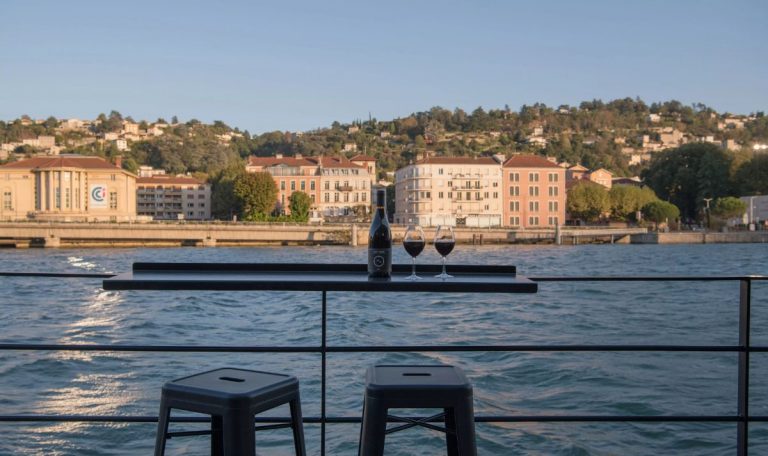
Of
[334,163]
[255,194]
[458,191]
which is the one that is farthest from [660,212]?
[255,194]

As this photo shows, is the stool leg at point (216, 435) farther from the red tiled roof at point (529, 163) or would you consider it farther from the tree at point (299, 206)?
the red tiled roof at point (529, 163)

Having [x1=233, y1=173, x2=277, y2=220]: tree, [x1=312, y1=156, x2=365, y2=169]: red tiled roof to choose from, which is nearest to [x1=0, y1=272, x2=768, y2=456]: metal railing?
[x1=233, y1=173, x2=277, y2=220]: tree

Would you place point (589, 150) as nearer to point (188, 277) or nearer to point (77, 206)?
point (77, 206)

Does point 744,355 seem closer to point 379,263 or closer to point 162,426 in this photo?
point 379,263

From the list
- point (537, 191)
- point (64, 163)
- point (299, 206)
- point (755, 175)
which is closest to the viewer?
point (64, 163)

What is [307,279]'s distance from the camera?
197cm

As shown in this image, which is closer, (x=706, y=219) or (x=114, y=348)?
(x=114, y=348)

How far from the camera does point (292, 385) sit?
175 cm

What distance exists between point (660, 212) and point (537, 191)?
10.9 m

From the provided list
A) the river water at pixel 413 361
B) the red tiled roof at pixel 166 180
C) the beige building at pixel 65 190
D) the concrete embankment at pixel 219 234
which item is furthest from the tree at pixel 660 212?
the red tiled roof at pixel 166 180

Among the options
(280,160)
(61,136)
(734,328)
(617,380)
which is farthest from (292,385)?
(61,136)

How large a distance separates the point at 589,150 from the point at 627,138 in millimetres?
27182

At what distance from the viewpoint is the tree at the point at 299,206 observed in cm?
6734

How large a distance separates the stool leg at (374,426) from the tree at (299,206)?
65.5 m
